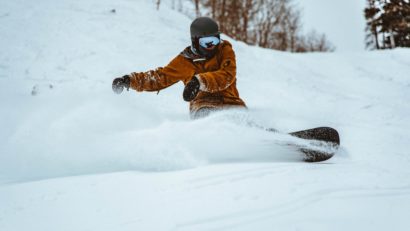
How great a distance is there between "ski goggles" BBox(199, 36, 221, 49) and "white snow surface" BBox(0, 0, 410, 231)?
0.68m

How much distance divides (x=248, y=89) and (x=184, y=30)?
3830 millimetres

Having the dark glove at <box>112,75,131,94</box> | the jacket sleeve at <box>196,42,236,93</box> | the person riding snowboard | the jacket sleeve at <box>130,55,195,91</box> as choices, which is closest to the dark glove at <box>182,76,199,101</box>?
the jacket sleeve at <box>196,42,236,93</box>

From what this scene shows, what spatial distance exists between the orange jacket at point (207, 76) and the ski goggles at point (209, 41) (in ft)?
0.32

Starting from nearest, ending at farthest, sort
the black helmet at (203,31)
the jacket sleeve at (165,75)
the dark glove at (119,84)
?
the black helmet at (203,31) < the dark glove at (119,84) < the jacket sleeve at (165,75)

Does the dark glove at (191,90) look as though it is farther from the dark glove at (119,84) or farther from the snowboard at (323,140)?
the snowboard at (323,140)

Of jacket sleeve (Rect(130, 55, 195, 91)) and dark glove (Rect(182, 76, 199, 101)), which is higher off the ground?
jacket sleeve (Rect(130, 55, 195, 91))

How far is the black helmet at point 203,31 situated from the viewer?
3.17 metres

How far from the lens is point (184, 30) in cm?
917

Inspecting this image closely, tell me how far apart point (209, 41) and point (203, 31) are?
0.11 meters

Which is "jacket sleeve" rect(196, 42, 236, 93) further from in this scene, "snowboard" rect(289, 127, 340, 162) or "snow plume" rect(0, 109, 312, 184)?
"snowboard" rect(289, 127, 340, 162)

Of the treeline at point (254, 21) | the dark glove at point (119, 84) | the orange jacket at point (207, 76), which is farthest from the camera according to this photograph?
the treeline at point (254, 21)

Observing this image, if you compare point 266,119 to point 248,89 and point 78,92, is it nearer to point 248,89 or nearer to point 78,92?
point 248,89

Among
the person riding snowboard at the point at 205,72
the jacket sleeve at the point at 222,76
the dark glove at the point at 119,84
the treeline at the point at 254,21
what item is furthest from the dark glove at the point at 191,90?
the treeline at the point at 254,21

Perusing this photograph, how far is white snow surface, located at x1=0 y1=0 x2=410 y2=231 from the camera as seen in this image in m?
1.67
